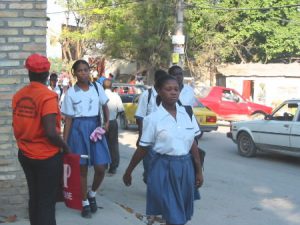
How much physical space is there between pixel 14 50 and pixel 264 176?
5.87m

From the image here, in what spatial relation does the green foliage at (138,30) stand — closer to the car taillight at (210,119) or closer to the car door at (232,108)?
the car door at (232,108)

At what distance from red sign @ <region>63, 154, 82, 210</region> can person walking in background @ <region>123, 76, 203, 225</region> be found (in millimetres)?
749

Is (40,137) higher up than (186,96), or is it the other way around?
(186,96)

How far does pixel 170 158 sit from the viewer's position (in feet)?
13.7

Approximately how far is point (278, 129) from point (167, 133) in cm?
748

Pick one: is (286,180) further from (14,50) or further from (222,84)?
(222,84)

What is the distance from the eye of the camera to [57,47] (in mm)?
40969

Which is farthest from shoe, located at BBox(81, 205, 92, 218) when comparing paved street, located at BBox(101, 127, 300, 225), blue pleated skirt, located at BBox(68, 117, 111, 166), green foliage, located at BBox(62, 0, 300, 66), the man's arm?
green foliage, located at BBox(62, 0, 300, 66)

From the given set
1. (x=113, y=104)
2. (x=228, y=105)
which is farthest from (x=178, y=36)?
(x=113, y=104)

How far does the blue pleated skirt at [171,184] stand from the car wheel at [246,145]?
7.99 m

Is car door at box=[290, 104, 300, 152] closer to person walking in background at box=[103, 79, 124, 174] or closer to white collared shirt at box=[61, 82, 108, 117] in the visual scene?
person walking in background at box=[103, 79, 124, 174]

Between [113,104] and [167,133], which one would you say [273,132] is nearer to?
[113,104]

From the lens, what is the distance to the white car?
35.3 feet

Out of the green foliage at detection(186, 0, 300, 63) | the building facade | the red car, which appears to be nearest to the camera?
the red car
